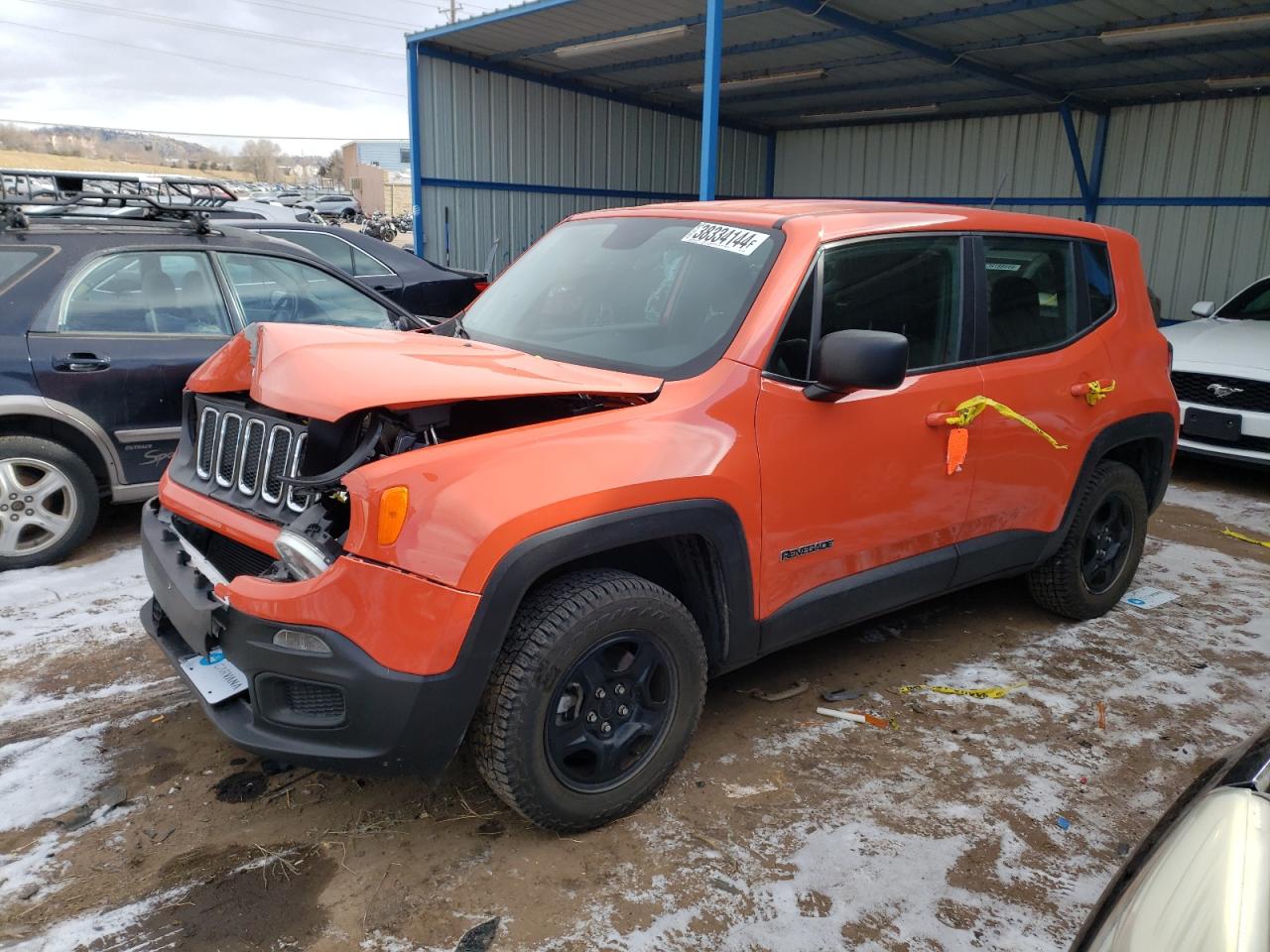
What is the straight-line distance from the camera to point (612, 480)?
2.49m

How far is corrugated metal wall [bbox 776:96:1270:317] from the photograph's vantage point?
1356 cm

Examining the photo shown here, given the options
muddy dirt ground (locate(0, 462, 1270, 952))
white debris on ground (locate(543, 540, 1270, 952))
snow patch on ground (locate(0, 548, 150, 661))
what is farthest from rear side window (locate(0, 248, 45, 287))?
white debris on ground (locate(543, 540, 1270, 952))

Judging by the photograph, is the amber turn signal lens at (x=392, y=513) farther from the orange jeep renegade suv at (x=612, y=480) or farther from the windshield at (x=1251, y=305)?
the windshield at (x=1251, y=305)

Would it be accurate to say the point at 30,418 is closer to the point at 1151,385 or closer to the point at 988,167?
the point at 1151,385

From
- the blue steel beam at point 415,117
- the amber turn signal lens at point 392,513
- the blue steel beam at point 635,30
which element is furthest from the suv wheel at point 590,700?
the blue steel beam at point 415,117

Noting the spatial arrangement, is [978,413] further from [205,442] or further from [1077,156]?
[1077,156]

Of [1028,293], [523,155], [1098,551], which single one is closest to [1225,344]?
[1098,551]

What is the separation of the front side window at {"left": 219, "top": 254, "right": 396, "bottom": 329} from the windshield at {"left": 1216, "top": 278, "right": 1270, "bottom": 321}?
715 cm

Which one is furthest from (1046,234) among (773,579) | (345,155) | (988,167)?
(345,155)

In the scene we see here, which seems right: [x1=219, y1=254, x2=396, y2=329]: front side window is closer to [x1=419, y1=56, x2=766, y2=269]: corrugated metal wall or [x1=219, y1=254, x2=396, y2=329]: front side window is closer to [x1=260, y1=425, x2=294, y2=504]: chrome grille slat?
[x1=260, y1=425, x2=294, y2=504]: chrome grille slat

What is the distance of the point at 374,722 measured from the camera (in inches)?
90.0

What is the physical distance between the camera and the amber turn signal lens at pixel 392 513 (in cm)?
223

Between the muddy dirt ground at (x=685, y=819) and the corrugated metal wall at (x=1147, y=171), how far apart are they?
40.3ft

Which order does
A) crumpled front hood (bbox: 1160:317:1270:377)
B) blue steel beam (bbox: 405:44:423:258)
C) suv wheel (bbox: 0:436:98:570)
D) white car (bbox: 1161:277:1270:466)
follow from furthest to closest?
blue steel beam (bbox: 405:44:423:258) → crumpled front hood (bbox: 1160:317:1270:377) → white car (bbox: 1161:277:1270:466) → suv wheel (bbox: 0:436:98:570)
